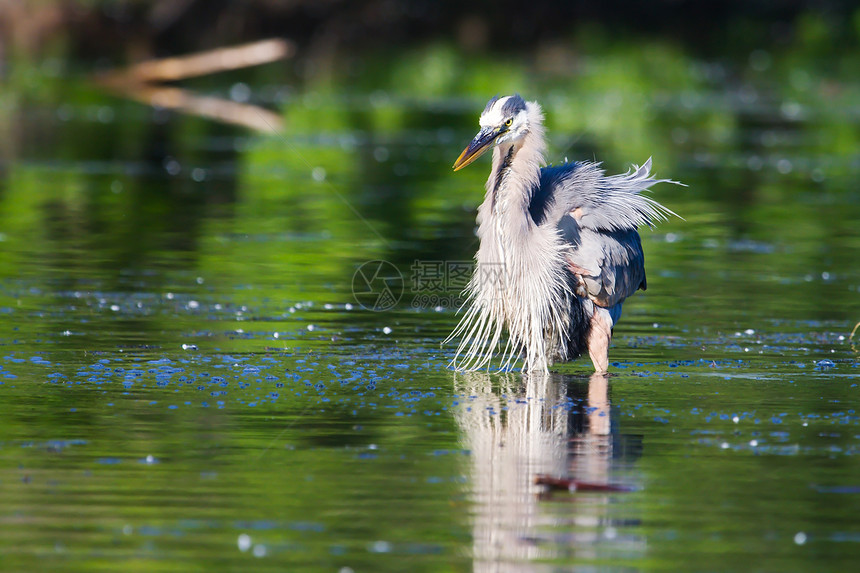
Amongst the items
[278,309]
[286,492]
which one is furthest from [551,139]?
[286,492]

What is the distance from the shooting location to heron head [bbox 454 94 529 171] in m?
9.33

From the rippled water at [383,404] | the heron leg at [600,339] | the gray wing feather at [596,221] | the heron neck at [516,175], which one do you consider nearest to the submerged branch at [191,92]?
the rippled water at [383,404]

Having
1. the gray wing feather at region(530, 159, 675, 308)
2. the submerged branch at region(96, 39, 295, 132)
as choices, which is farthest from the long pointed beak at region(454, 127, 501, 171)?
the submerged branch at region(96, 39, 295, 132)

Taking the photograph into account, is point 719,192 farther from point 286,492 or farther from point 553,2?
point 553,2

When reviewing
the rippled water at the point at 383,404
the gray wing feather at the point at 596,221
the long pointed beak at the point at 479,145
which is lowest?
the rippled water at the point at 383,404

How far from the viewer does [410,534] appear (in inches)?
227

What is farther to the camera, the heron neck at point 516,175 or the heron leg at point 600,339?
the heron neck at point 516,175

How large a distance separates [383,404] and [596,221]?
7.55 ft

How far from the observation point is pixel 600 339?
9.26m

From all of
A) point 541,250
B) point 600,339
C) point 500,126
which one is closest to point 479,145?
point 500,126

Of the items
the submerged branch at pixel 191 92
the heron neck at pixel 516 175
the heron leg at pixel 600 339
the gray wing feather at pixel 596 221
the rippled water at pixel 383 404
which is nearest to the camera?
the rippled water at pixel 383 404

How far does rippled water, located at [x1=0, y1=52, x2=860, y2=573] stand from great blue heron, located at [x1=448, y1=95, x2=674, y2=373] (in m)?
0.34

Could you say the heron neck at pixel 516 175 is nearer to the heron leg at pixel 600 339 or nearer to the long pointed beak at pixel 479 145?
the long pointed beak at pixel 479 145

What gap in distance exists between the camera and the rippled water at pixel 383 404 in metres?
5.77
